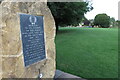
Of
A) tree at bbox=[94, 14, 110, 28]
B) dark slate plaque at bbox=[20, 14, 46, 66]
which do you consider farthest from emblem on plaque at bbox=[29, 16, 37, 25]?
tree at bbox=[94, 14, 110, 28]

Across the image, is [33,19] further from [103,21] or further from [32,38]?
[103,21]

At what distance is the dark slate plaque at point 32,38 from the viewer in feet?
5.73

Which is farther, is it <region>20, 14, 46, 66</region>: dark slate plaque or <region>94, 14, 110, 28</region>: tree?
<region>94, 14, 110, 28</region>: tree

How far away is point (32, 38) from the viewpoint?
1.89 meters

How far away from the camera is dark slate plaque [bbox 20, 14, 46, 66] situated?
5.73ft

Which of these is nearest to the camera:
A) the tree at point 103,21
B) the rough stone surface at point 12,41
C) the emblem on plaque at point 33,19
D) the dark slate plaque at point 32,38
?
the rough stone surface at point 12,41

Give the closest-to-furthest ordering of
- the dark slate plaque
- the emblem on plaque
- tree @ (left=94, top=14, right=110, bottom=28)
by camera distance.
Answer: the dark slate plaque < the emblem on plaque < tree @ (left=94, top=14, right=110, bottom=28)

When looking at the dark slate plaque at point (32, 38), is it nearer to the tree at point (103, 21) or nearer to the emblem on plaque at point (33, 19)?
the emblem on plaque at point (33, 19)

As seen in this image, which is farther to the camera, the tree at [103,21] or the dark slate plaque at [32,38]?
the tree at [103,21]

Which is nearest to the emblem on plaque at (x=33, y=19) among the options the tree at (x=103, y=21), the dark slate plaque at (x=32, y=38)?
the dark slate plaque at (x=32, y=38)

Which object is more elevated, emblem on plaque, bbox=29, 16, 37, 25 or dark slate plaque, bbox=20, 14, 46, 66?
emblem on plaque, bbox=29, 16, 37, 25

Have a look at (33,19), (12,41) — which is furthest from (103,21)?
(12,41)

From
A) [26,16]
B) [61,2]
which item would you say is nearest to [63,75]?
[26,16]

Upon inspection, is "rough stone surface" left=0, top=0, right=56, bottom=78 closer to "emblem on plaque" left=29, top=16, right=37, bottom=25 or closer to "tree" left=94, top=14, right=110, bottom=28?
"emblem on plaque" left=29, top=16, right=37, bottom=25
